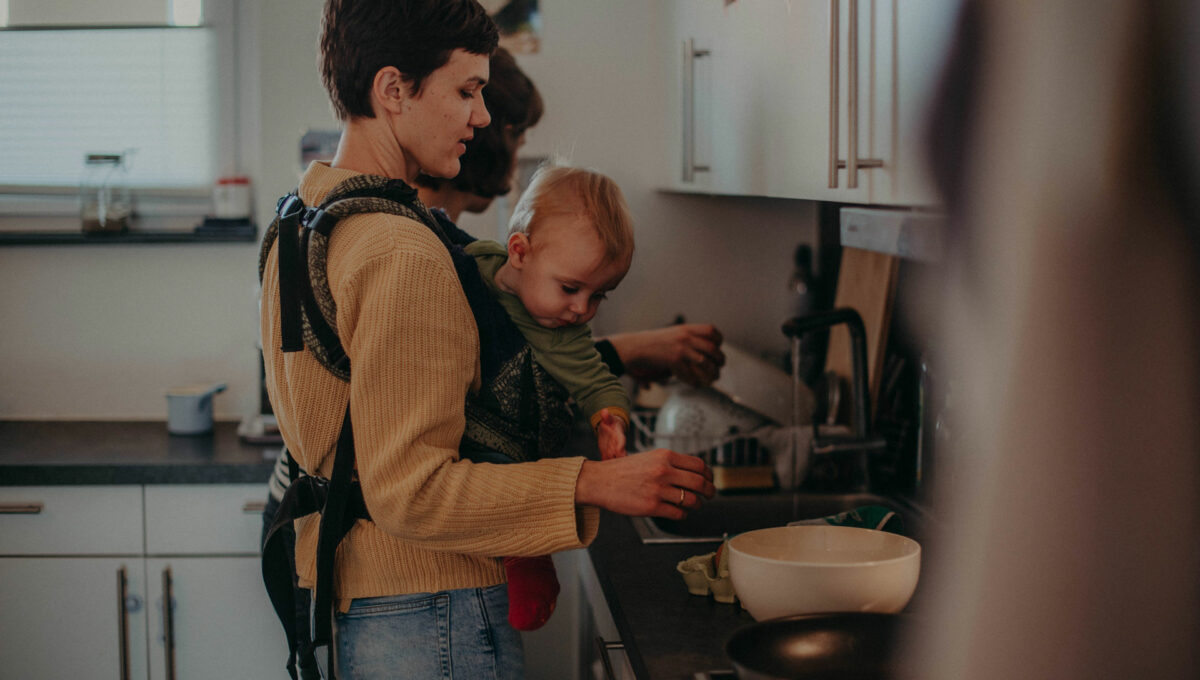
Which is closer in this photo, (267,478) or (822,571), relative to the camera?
(822,571)

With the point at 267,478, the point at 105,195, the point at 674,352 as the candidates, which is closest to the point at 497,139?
the point at 674,352

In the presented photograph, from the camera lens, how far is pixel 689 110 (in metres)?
1.92

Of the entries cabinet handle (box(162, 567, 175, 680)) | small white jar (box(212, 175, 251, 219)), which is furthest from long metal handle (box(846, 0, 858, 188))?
small white jar (box(212, 175, 251, 219))

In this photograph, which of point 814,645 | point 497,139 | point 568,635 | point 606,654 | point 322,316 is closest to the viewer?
point 814,645

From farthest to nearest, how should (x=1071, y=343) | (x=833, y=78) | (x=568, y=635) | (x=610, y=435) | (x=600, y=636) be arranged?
(x=568, y=635) → (x=600, y=636) → (x=610, y=435) → (x=833, y=78) → (x=1071, y=343)

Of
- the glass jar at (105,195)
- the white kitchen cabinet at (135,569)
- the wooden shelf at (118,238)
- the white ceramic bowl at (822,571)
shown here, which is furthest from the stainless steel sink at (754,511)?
the glass jar at (105,195)

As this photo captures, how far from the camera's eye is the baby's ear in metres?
1.14

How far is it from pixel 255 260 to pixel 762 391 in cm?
146

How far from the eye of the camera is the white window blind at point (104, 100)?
8.71 ft

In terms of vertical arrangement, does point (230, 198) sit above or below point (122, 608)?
above

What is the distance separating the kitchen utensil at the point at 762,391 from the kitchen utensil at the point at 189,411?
130cm

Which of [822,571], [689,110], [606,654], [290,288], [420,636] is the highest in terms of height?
[689,110]

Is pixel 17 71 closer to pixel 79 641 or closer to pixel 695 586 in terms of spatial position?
pixel 79 641

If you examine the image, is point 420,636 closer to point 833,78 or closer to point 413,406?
point 413,406
